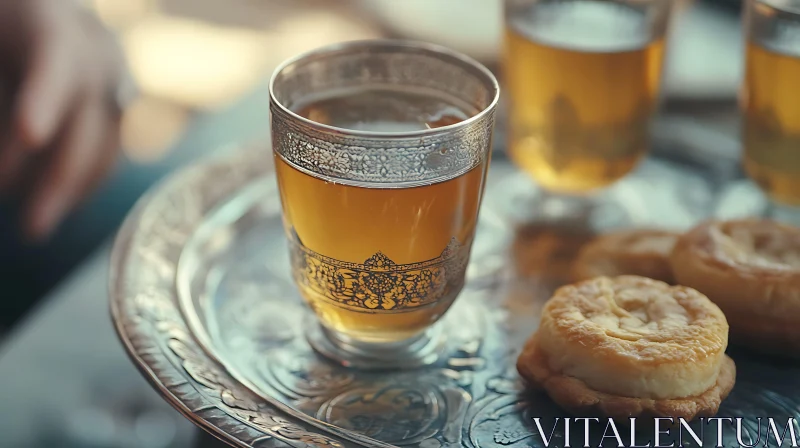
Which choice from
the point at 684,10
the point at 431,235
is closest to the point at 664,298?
the point at 431,235

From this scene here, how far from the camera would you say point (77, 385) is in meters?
0.86

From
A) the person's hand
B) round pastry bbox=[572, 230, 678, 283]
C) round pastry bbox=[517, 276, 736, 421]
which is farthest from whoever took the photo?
the person's hand

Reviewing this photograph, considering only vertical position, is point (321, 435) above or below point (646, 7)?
below

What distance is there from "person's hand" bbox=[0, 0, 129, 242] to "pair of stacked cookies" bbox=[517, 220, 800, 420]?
639 mm

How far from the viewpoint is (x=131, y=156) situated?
4.13ft

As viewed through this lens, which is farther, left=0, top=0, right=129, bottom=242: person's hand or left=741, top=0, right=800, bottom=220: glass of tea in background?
left=0, top=0, right=129, bottom=242: person's hand

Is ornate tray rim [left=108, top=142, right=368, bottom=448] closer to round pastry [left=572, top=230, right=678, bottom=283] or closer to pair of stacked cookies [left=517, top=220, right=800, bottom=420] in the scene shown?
pair of stacked cookies [left=517, top=220, right=800, bottom=420]

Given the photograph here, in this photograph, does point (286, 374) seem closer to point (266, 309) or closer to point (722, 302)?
point (266, 309)

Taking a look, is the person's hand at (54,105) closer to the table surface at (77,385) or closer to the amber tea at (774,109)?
the table surface at (77,385)

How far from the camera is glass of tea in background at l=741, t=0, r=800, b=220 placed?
31.2 inches

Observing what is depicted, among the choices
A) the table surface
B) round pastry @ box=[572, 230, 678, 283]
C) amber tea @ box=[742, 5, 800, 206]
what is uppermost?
amber tea @ box=[742, 5, 800, 206]

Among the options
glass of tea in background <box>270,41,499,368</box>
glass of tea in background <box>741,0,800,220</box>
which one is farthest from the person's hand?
glass of tea in background <box>741,0,800,220</box>

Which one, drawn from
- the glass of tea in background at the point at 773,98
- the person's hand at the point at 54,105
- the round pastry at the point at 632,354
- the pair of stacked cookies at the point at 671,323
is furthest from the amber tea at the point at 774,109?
the person's hand at the point at 54,105

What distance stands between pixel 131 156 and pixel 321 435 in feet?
2.52
